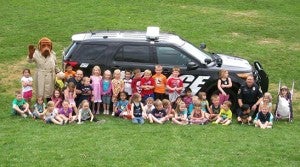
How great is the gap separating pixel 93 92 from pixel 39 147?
112 inches

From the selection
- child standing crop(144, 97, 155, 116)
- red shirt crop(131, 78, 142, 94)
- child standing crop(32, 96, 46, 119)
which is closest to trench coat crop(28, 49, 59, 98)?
child standing crop(32, 96, 46, 119)

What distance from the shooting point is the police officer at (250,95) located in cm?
1226

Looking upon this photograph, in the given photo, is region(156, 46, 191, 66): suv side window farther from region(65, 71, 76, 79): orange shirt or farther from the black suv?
region(65, 71, 76, 79): orange shirt

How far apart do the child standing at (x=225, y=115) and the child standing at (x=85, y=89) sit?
287 centimetres

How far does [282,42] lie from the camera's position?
64.4 feet

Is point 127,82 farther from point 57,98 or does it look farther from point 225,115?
point 225,115

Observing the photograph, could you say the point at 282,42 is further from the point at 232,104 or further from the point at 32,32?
the point at 32,32

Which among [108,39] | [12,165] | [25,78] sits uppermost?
[108,39]

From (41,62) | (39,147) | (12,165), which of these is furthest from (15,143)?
(41,62)

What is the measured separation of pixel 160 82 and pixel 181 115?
88cm

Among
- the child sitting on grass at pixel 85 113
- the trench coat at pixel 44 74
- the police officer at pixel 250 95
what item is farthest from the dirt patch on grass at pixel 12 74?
the police officer at pixel 250 95

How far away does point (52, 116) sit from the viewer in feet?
38.7

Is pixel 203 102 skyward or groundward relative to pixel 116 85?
groundward

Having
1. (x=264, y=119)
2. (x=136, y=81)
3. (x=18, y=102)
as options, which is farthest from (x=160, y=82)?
(x=18, y=102)
